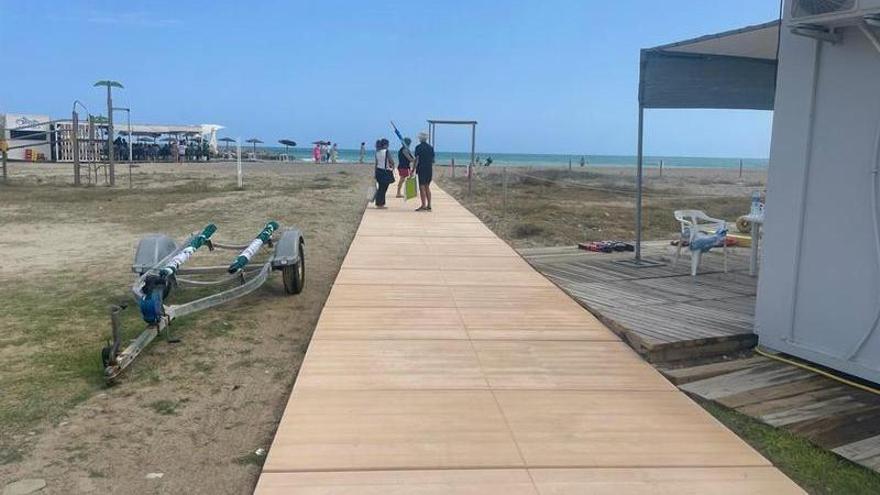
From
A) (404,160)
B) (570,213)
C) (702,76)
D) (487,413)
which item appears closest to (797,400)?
(487,413)

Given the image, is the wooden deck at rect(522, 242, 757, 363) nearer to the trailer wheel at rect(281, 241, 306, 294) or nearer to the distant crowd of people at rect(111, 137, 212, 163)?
the trailer wheel at rect(281, 241, 306, 294)

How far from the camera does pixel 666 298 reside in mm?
7414

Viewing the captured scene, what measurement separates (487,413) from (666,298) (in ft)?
11.8

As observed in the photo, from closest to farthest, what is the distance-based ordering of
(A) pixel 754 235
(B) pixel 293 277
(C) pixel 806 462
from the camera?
1. (C) pixel 806 462
2. (B) pixel 293 277
3. (A) pixel 754 235

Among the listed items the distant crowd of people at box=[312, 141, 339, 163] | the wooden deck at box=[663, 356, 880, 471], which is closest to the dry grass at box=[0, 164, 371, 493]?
the wooden deck at box=[663, 356, 880, 471]

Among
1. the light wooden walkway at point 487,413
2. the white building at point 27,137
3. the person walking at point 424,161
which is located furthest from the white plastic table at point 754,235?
the white building at point 27,137

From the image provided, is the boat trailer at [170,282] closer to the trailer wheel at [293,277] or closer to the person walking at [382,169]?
the trailer wheel at [293,277]

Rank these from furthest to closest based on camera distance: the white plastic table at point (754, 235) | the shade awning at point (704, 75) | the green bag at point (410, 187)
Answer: the green bag at point (410, 187) < the shade awning at point (704, 75) < the white plastic table at point (754, 235)

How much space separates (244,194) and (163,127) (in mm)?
31053

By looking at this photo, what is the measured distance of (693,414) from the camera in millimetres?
4586

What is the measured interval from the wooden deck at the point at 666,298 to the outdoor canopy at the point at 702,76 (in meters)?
0.91

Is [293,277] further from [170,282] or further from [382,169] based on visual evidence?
[382,169]

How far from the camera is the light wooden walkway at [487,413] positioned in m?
3.66

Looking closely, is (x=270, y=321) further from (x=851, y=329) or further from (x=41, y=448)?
(x=851, y=329)
